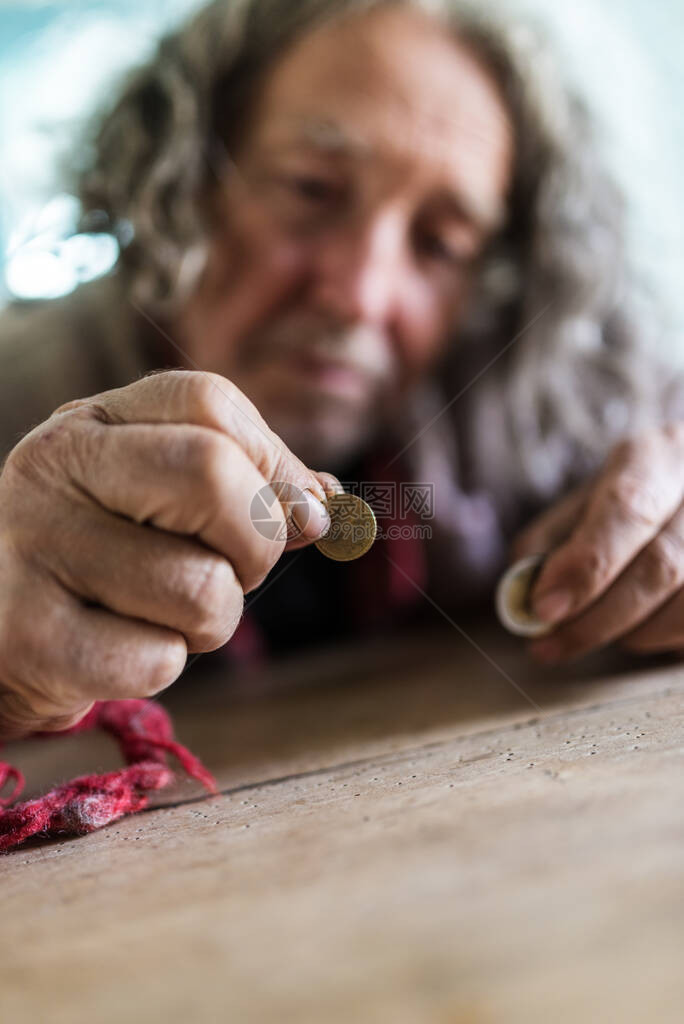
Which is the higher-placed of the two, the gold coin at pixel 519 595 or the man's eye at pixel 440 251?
the man's eye at pixel 440 251

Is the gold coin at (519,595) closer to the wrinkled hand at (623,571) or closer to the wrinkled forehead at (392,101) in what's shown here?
the wrinkled hand at (623,571)

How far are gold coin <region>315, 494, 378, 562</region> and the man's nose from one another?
449 mm

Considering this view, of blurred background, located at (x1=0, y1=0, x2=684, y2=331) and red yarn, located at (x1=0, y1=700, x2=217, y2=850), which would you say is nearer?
red yarn, located at (x1=0, y1=700, x2=217, y2=850)

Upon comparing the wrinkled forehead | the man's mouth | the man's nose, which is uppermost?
the wrinkled forehead

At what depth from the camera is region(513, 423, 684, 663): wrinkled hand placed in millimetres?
569

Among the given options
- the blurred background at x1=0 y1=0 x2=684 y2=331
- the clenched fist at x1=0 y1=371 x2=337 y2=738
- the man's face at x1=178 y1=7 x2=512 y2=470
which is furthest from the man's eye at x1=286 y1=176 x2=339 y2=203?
the clenched fist at x1=0 y1=371 x2=337 y2=738

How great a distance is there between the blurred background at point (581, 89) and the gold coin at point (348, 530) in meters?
0.77

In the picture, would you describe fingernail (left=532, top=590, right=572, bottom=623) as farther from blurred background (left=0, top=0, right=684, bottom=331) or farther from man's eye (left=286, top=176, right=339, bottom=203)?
blurred background (left=0, top=0, right=684, bottom=331)

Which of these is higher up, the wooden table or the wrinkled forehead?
the wrinkled forehead

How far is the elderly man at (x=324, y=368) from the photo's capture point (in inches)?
12.0

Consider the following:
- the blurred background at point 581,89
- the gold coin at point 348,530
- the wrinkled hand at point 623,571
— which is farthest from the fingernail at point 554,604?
the blurred background at point 581,89

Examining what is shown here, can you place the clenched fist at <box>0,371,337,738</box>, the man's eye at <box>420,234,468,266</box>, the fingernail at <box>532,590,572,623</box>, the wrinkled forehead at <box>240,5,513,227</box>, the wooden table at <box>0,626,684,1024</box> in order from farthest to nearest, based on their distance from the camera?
1. the man's eye at <box>420,234,468,266</box>
2. the wrinkled forehead at <box>240,5,513,227</box>
3. the fingernail at <box>532,590,572,623</box>
4. the clenched fist at <box>0,371,337,738</box>
5. the wooden table at <box>0,626,684,1024</box>

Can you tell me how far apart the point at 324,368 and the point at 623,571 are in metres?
0.33

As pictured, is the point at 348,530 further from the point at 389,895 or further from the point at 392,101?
the point at 392,101
